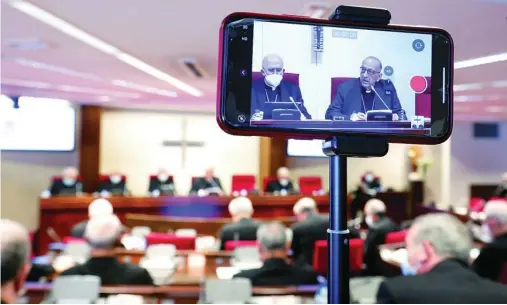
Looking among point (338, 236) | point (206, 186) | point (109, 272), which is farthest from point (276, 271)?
point (206, 186)

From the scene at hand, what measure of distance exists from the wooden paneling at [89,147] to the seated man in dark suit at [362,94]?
340 inches

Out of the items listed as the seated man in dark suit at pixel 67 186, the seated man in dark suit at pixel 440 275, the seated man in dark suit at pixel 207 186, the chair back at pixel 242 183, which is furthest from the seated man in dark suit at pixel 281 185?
the seated man in dark suit at pixel 440 275

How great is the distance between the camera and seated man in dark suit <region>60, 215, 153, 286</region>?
9.28ft

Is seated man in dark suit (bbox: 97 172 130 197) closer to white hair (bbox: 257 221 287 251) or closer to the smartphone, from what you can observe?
white hair (bbox: 257 221 287 251)

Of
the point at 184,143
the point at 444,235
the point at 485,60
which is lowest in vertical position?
the point at 444,235

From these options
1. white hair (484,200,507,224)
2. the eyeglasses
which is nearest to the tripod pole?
the eyeglasses

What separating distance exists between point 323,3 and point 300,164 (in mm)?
7600

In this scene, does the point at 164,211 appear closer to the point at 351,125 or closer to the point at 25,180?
the point at 25,180

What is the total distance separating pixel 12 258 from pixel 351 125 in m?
0.83

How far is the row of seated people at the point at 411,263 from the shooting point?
3.63 ft

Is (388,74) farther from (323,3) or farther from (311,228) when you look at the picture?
(311,228)

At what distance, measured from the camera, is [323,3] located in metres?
2.44

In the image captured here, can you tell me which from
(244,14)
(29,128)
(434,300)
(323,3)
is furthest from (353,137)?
(29,128)

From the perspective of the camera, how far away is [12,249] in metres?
1.08
